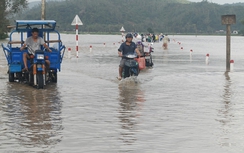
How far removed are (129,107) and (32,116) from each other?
220cm

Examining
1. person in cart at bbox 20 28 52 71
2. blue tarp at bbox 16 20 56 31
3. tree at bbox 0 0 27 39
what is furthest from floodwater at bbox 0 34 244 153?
tree at bbox 0 0 27 39

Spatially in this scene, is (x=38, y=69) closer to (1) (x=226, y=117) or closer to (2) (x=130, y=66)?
(2) (x=130, y=66)

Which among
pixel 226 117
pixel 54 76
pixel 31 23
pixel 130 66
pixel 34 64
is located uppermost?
pixel 31 23

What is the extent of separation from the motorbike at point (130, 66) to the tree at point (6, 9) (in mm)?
63210

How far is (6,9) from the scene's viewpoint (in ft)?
281

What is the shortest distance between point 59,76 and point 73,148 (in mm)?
11362

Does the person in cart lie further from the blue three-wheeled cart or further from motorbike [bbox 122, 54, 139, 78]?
motorbike [bbox 122, 54, 139, 78]

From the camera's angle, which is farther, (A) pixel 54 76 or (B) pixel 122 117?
(A) pixel 54 76

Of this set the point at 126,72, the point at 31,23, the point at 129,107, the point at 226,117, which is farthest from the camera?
the point at 126,72

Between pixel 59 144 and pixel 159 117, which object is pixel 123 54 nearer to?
pixel 159 117

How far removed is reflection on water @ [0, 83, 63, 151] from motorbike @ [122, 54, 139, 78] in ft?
8.54

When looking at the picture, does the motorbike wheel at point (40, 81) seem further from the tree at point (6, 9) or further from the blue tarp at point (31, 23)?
the tree at point (6, 9)

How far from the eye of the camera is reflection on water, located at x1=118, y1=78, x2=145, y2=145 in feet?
27.0

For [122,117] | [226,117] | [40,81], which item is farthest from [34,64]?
[226,117]
